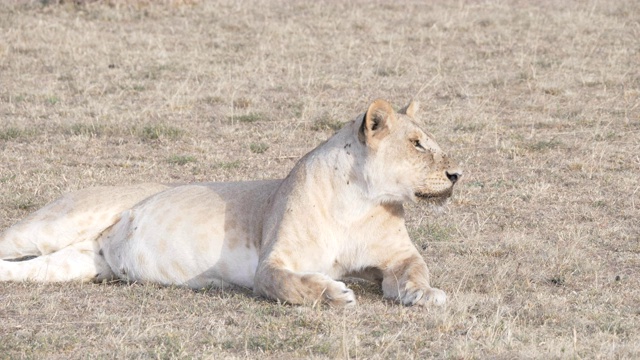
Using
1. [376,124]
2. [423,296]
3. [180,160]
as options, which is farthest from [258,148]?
[423,296]

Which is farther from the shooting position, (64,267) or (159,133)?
(159,133)

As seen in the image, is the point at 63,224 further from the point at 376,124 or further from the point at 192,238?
the point at 376,124

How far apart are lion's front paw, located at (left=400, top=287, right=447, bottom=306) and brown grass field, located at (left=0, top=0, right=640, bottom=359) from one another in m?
0.06

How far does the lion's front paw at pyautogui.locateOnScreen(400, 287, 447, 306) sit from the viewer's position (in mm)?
5527

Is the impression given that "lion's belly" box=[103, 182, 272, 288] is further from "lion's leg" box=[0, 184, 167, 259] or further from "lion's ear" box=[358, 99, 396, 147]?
"lion's ear" box=[358, 99, 396, 147]

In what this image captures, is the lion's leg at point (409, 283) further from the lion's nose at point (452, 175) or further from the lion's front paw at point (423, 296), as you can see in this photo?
the lion's nose at point (452, 175)

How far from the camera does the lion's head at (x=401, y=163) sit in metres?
5.76

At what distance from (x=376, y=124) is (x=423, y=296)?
92 centimetres

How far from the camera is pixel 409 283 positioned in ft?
18.6

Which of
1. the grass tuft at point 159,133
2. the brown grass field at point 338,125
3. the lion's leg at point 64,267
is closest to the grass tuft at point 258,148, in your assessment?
the brown grass field at point 338,125

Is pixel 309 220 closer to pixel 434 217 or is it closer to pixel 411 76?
pixel 434 217

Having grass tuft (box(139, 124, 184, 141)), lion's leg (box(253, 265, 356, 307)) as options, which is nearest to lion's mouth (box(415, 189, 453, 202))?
lion's leg (box(253, 265, 356, 307))

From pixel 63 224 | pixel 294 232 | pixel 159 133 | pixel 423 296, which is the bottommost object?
pixel 159 133

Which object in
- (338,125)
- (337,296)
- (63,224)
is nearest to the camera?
(337,296)
